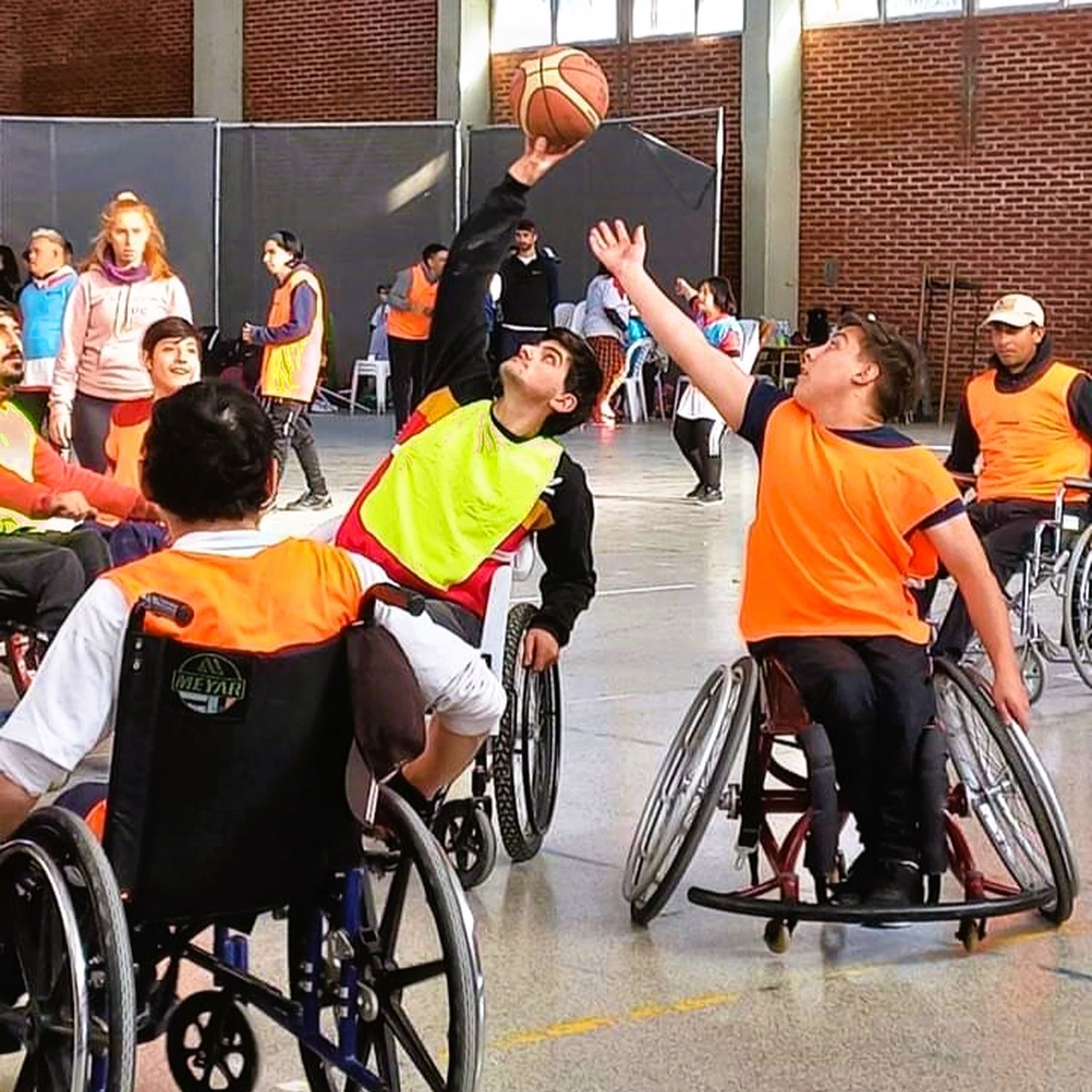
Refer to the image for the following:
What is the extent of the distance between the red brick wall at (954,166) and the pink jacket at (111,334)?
13.3 metres

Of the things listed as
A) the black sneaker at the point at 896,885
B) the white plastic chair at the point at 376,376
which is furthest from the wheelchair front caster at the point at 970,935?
the white plastic chair at the point at 376,376

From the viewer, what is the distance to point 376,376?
866 inches

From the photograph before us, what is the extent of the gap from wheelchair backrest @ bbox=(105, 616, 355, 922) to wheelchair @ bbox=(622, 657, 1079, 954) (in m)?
1.47

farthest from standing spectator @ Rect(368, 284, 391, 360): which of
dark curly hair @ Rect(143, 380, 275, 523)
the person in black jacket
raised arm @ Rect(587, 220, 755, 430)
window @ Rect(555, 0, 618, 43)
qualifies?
dark curly hair @ Rect(143, 380, 275, 523)

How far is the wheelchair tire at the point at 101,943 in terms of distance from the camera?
Answer: 271 centimetres

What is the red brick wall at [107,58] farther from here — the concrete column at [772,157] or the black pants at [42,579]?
the black pants at [42,579]

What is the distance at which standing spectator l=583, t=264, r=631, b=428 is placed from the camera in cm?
2050

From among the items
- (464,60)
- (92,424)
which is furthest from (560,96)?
(464,60)

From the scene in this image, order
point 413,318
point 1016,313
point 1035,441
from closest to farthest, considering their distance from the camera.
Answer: point 1016,313
point 1035,441
point 413,318

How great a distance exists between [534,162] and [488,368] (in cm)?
48

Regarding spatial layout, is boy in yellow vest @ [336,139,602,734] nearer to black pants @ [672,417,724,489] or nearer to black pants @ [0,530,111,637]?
black pants @ [0,530,111,637]

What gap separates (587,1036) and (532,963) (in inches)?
18.7

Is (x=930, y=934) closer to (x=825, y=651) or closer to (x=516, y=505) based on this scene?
(x=825, y=651)

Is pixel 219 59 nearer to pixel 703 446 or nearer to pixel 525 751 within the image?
pixel 703 446
